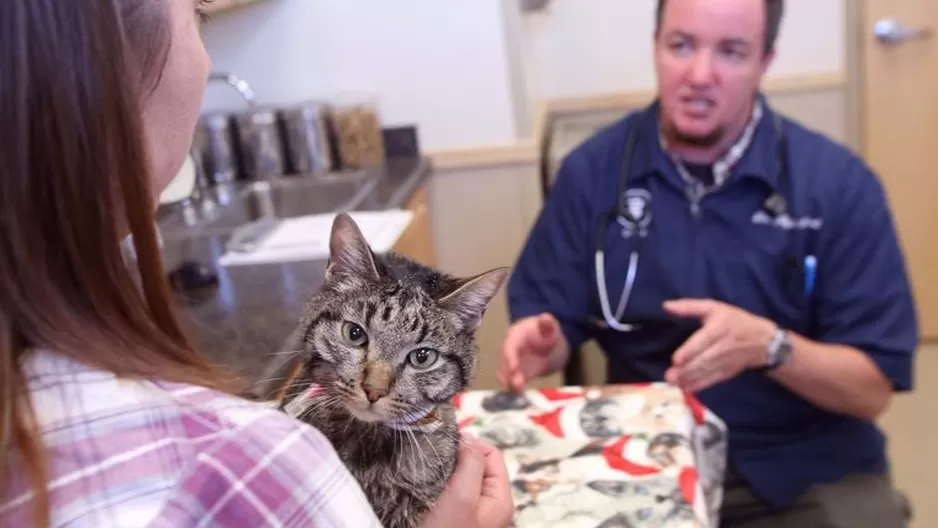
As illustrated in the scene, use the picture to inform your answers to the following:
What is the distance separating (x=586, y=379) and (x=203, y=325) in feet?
3.48

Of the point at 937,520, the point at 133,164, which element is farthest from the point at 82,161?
the point at 937,520

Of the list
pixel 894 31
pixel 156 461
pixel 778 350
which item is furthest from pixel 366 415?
pixel 894 31

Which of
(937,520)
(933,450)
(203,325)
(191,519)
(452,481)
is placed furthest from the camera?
(933,450)

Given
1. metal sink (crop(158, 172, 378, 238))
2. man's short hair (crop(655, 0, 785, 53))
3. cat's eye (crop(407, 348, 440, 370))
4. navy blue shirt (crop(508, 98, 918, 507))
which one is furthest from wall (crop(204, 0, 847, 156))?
cat's eye (crop(407, 348, 440, 370))

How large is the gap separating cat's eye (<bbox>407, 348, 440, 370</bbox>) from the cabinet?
3.66 feet

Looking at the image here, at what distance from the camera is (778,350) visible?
1.46 metres

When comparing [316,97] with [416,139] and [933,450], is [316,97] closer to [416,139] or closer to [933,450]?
[416,139]

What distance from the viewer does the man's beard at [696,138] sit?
1630 mm

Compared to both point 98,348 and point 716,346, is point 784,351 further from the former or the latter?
point 98,348

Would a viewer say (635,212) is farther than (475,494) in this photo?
Yes

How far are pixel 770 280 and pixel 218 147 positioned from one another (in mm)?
1528

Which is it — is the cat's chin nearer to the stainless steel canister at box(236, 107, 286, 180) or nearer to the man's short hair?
the man's short hair

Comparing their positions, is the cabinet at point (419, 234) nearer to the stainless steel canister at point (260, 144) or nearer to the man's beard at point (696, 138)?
the stainless steel canister at point (260, 144)

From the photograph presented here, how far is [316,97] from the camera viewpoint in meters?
2.46
